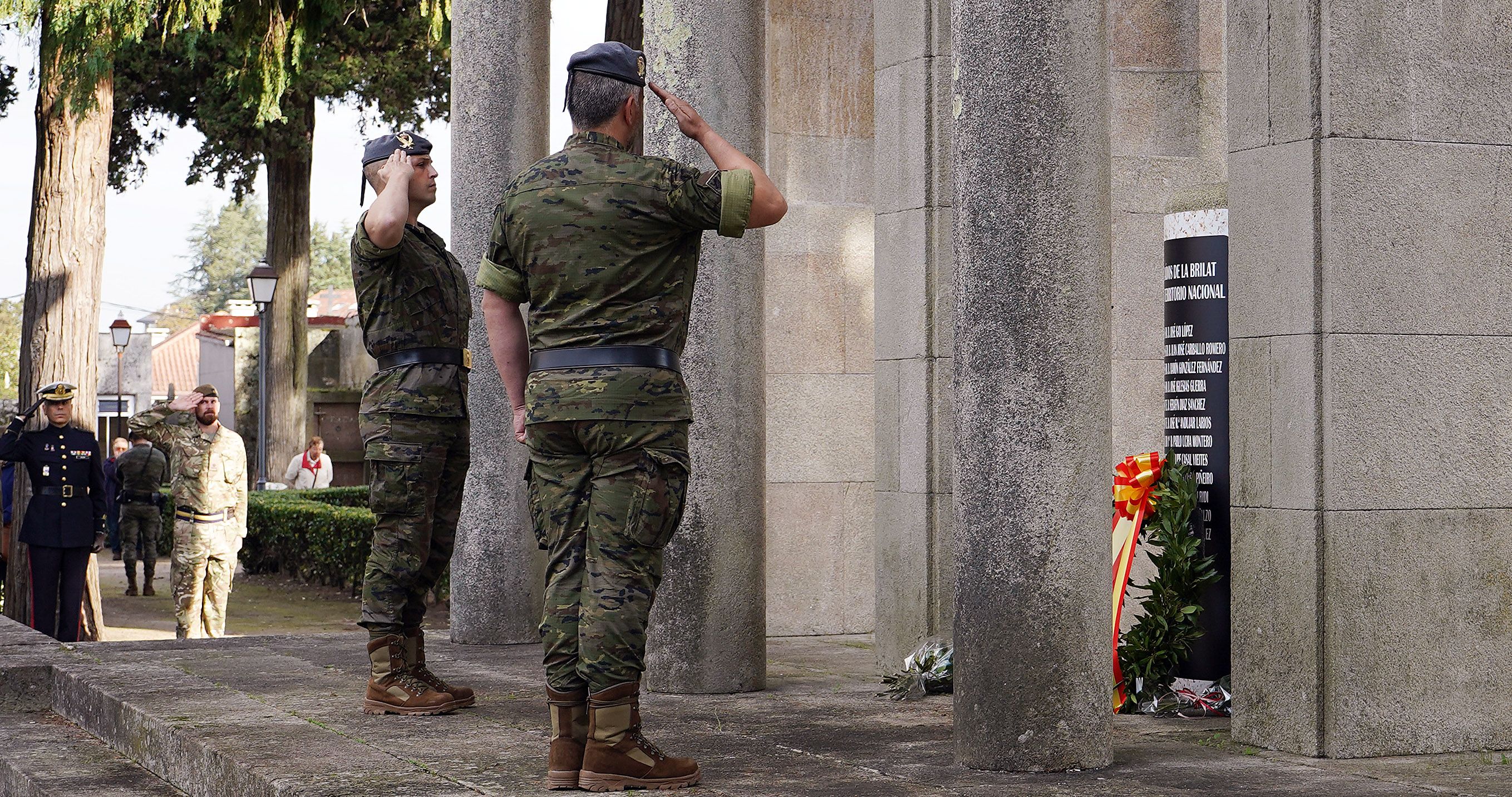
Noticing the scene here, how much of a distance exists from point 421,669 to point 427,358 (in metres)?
1.16

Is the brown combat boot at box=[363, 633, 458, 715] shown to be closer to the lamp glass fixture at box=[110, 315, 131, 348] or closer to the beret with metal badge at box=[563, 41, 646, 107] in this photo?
the beret with metal badge at box=[563, 41, 646, 107]

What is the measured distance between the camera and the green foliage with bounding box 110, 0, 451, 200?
22.8 m

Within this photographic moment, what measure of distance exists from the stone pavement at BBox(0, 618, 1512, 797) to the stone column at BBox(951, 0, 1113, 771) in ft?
0.61

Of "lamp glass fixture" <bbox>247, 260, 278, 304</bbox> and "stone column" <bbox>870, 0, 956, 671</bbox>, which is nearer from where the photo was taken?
"stone column" <bbox>870, 0, 956, 671</bbox>

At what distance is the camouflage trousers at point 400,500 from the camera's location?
6328mm

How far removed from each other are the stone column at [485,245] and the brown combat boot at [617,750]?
4170mm

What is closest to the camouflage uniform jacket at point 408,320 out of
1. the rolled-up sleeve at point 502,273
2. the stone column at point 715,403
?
the stone column at point 715,403

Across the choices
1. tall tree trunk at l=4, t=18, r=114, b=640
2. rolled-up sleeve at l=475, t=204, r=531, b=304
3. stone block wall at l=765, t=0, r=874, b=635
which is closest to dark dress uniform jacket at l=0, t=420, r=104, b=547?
tall tree trunk at l=4, t=18, r=114, b=640

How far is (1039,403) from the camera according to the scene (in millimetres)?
5090

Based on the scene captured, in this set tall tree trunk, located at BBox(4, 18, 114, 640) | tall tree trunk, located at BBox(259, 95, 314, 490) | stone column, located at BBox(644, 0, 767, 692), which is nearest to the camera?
stone column, located at BBox(644, 0, 767, 692)

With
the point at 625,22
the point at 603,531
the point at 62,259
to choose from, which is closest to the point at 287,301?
Answer: the point at 62,259

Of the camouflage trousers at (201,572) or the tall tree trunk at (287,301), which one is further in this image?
the tall tree trunk at (287,301)

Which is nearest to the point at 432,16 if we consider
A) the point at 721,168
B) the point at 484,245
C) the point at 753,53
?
the point at 484,245

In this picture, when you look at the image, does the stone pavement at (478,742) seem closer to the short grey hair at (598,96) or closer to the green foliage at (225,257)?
the short grey hair at (598,96)
